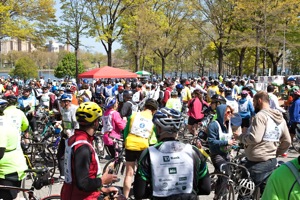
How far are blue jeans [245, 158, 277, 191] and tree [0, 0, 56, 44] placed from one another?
2190cm

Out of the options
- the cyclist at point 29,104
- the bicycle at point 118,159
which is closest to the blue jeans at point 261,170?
the bicycle at point 118,159

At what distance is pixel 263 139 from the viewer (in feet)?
15.9

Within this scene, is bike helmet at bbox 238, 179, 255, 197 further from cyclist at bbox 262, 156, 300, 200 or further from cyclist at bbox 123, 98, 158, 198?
cyclist at bbox 262, 156, 300, 200

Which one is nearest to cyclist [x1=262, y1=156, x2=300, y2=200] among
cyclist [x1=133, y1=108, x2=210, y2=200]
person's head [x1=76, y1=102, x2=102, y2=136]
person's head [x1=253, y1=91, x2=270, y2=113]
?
cyclist [x1=133, y1=108, x2=210, y2=200]

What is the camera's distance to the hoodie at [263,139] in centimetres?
480

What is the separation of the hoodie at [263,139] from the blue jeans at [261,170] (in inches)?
2.0

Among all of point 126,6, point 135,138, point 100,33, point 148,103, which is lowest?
point 135,138

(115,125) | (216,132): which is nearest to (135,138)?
(216,132)

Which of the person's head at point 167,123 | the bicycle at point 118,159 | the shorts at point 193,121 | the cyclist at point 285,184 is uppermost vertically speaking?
the person's head at point 167,123

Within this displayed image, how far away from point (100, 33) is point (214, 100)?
971 inches

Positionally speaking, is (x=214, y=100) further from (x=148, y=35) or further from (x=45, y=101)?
(x=148, y=35)

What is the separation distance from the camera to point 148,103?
637 cm

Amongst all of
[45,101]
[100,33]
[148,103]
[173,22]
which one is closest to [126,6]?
[100,33]

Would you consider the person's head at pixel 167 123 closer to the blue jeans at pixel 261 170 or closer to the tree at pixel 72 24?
the blue jeans at pixel 261 170
